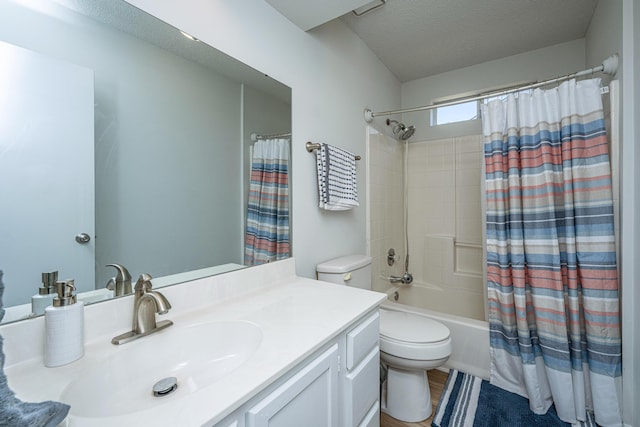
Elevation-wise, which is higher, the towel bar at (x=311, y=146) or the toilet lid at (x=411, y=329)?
the towel bar at (x=311, y=146)

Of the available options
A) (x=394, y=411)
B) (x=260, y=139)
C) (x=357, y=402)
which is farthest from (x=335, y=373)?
(x=260, y=139)

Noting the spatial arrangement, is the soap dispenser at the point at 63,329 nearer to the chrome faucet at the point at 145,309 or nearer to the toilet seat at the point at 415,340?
the chrome faucet at the point at 145,309

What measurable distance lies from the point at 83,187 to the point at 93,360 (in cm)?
46

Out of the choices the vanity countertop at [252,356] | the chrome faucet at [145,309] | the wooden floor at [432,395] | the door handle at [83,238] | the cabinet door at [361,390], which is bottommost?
the wooden floor at [432,395]

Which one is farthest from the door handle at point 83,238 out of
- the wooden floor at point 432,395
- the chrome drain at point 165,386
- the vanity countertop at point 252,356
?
the wooden floor at point 432,395

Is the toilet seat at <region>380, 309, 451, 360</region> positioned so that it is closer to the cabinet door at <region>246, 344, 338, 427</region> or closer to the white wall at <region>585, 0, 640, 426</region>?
the cabinet door at <region>246, 344, 338, 427</region>

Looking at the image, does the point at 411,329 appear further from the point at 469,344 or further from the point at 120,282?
the point at 120,282

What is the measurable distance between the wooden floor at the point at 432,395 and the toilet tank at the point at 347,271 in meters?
0.72

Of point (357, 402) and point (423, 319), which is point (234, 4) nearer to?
point (357, 402)

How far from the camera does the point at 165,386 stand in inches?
27.5

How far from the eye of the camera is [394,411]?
1.49 m

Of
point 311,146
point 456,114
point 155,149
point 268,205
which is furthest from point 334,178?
point 456,114

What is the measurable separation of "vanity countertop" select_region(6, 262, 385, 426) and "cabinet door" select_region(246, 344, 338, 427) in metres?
0.06

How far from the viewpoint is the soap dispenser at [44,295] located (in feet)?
2.23
